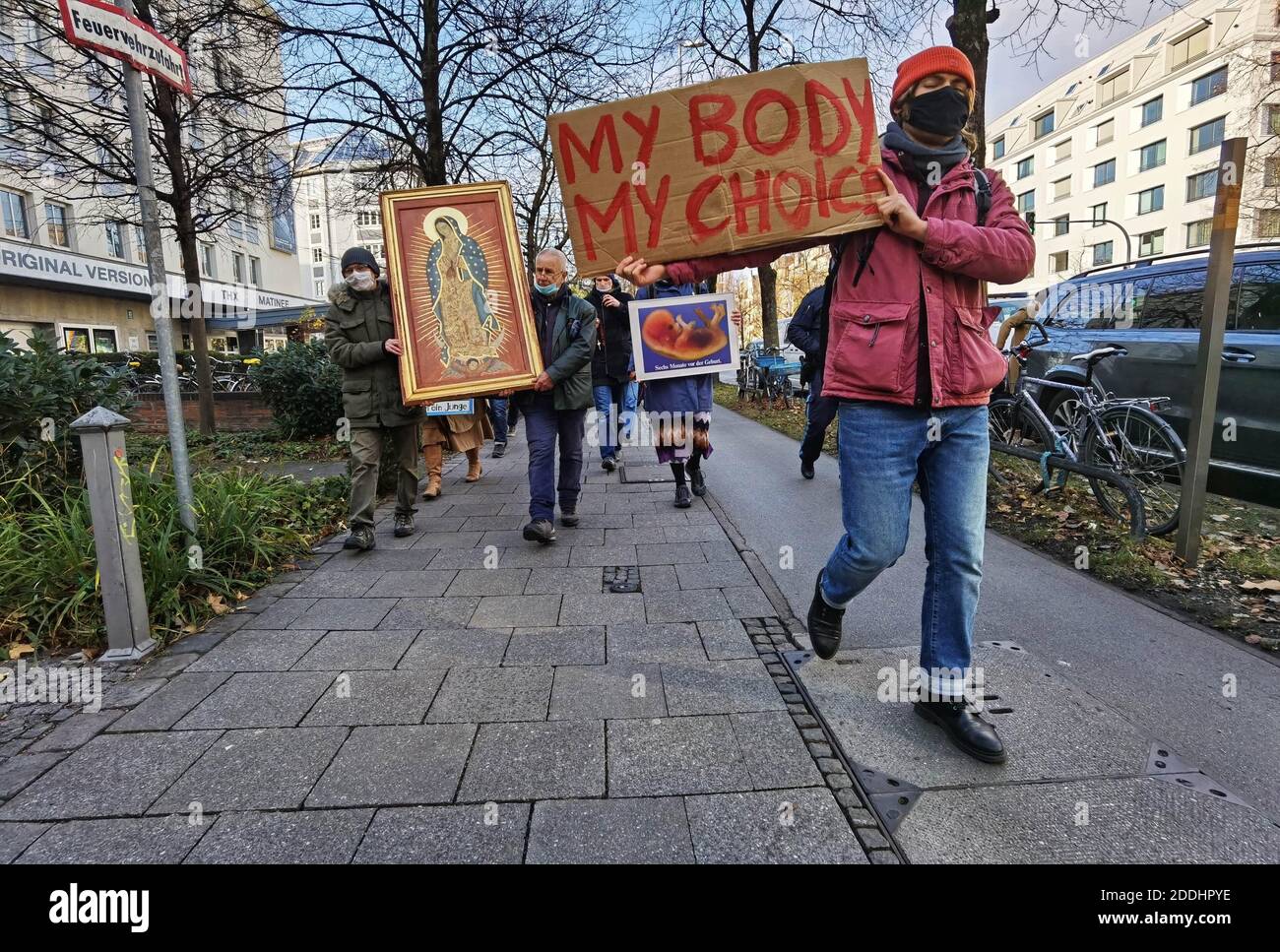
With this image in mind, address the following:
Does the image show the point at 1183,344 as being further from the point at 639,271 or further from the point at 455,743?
the point at 455,743

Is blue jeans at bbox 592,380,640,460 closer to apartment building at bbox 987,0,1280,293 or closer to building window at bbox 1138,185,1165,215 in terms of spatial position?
apartment building at bbox 987,0,1280,293

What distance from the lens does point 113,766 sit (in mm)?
2402

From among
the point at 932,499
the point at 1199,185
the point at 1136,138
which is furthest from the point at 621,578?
the point at 1136,138

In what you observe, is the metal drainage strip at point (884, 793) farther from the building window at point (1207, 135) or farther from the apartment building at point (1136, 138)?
the building window at point (1207, 135)

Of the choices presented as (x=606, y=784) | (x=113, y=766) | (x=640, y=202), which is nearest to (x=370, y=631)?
(x=113, y=766)

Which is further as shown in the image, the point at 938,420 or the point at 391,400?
the point at 391,400

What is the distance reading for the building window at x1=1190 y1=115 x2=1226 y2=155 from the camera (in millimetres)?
41406

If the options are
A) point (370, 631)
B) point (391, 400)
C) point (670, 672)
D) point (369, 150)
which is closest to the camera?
point (670, 672)

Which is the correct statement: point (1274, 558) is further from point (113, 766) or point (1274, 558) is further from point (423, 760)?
point (113, 766)

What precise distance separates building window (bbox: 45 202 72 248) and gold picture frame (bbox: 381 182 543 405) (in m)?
30.5

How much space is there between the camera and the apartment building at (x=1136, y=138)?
38.9m

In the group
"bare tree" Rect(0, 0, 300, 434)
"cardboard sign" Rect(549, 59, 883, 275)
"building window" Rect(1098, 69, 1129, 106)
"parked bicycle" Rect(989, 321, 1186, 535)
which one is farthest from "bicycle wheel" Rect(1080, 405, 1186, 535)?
"building window" Rect(1098, 69, 1129, 106)

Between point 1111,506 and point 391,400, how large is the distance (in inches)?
208

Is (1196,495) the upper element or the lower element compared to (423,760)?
upper
